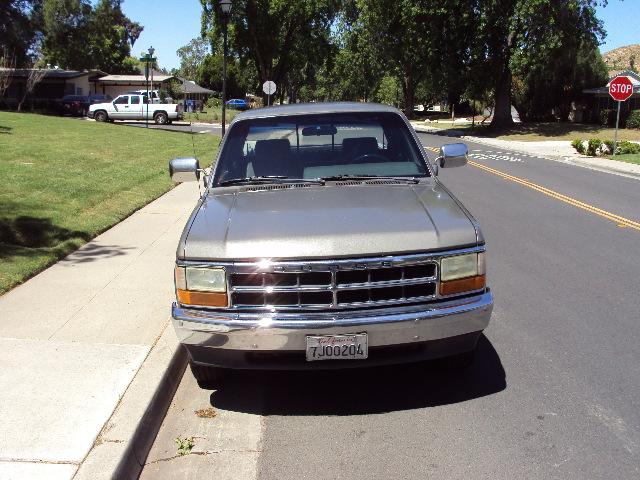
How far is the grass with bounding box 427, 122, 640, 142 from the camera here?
1388 inches

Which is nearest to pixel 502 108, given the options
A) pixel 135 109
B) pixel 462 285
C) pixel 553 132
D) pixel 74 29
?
pixel 553 132

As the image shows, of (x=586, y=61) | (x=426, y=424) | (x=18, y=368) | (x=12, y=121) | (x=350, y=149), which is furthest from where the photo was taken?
(x=586, y=61)

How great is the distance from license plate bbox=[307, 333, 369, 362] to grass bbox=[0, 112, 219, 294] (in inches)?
150

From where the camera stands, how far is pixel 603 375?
469 centimetres

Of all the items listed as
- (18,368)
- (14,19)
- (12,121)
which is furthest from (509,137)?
(18,368)

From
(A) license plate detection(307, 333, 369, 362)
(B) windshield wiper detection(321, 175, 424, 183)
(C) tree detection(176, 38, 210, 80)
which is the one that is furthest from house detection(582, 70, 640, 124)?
(C) tree detection(176, 38, 210, 80)

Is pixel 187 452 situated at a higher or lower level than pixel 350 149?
lower

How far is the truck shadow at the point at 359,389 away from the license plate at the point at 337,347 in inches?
21.4

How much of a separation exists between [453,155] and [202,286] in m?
2.89

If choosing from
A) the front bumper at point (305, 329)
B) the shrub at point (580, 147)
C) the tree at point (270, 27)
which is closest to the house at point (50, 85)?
the tree at point (270, 27)

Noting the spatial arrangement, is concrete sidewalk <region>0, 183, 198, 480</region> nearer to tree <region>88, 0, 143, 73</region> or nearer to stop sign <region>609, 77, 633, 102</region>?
stop sign <region>609, 77, 633, 102</region>

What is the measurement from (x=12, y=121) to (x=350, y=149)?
86.4ft

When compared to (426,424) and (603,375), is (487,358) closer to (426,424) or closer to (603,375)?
(603,375)

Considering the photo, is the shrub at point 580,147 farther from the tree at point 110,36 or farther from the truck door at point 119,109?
the tree at point 110,36
